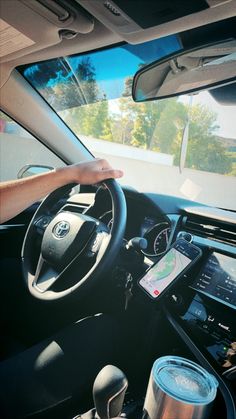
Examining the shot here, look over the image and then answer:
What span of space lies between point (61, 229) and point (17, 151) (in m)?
1.16

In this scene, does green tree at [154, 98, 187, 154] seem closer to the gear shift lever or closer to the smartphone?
the smartphone

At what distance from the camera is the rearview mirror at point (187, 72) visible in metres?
1.42

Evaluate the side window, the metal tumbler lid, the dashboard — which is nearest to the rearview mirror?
the dashboard

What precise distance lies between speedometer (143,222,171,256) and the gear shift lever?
844 millimetres

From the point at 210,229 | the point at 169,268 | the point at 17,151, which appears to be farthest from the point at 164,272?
the point at 17,151

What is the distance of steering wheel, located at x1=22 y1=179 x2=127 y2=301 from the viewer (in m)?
1.39

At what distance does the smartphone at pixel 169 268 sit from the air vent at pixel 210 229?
14 cm

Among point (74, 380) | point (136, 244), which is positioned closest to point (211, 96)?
point (136, 244)

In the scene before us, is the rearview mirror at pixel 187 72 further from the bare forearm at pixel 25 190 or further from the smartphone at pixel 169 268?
the smartphone at pixel 169 268

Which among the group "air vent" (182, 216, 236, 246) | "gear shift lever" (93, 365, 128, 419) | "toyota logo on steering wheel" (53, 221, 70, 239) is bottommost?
"gear shift lever" (93, 365, 128, 419)

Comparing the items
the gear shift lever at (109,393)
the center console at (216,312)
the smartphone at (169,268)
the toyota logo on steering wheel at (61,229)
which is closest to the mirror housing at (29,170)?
the toyota logo on steering wheel at (61,229)

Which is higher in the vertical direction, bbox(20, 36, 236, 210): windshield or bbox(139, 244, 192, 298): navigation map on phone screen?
bbox(20, 36, 236, 210): windshield

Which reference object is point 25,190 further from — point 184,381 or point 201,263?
point 184,381

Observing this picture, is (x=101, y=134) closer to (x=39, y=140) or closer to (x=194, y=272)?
(x=39, y=140)
